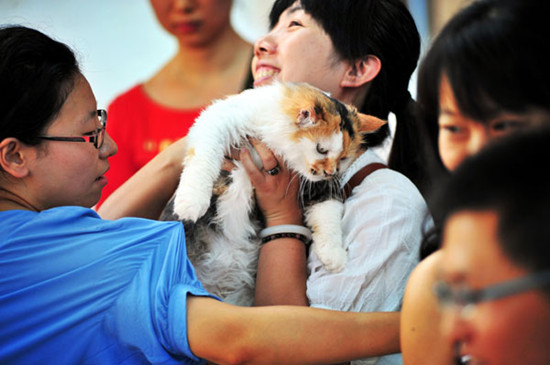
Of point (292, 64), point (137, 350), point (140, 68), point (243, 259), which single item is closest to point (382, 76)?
point (292, 64)

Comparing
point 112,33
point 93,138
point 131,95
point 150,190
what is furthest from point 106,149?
point 112,33

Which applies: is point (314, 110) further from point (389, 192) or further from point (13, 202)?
point (13, 202)

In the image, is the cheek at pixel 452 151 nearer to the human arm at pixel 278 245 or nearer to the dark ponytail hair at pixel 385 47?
the human arm at pixel 278 245

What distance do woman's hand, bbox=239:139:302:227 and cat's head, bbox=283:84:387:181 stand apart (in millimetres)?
65

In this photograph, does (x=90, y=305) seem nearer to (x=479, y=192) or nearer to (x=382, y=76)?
(x=479, y=192)

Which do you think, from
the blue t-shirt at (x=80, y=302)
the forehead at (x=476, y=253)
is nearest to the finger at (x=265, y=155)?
the blue t-shirt at (x=80, y=302)

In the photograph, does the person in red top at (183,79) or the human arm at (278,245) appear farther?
the person in red top at (183,79)

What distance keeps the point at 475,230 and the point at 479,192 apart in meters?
0.04

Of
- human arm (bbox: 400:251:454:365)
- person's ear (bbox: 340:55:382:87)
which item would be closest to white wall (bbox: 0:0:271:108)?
person's ear (bbox: 340:55:382:87)

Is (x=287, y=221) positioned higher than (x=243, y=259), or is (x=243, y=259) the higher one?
(x=287, y=221)

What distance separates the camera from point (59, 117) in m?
1.24

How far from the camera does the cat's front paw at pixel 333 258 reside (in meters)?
1.38

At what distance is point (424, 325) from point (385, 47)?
3.69 feet

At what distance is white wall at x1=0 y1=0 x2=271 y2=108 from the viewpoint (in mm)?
3104
